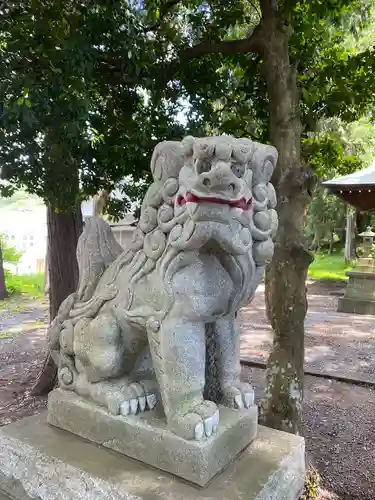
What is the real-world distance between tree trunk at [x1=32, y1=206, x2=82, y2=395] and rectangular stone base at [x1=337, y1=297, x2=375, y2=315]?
627 cm

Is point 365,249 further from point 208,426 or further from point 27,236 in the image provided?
point 27,236

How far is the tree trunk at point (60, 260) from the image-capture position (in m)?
4.12

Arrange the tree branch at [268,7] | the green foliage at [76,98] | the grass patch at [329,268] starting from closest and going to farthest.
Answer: the green foliage at [76,98], the tree branch at [268,7], the grass patch at [329,268]

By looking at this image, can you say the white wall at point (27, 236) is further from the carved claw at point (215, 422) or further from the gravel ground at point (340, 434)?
the carved claw at point (215, 422)

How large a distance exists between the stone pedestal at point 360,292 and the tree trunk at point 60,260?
628cm

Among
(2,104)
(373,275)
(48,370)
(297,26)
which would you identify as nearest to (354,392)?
(48,370)

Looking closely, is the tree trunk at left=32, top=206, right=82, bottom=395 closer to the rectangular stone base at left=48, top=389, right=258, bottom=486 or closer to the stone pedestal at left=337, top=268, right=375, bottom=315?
the rectangular stone base at left=48, top=389, right=258, bottom=486

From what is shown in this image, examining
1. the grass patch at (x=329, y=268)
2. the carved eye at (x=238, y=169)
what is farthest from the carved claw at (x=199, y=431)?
the grass patch at (x=329, y=268)

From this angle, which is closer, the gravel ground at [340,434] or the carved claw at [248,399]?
the carved claw at [248,399]

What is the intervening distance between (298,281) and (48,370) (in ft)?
8.69

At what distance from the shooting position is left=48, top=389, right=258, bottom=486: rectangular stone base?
1547mm

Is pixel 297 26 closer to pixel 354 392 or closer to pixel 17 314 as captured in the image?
pixel 354 392

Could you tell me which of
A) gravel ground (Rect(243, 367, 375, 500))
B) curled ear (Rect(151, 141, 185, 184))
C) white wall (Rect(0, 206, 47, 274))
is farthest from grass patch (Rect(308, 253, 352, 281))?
curled ear (Rect(151, 141, 185, 184))

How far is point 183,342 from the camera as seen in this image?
159 centimetres
